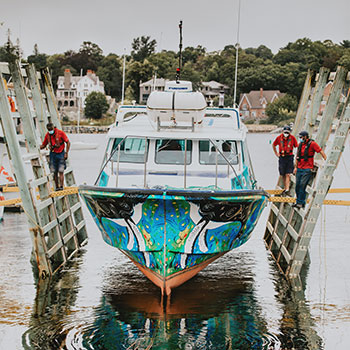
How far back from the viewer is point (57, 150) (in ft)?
51.5

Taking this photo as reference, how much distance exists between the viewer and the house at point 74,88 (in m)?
138

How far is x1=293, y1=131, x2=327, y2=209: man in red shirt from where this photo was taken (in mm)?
14217

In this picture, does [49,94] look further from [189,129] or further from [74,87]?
[74,87]

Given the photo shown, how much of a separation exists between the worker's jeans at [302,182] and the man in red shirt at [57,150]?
18.3 ft

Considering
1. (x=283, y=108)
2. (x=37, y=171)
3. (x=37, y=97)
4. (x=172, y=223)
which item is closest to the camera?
(x=172, y=223)

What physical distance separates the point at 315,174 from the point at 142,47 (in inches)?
5435

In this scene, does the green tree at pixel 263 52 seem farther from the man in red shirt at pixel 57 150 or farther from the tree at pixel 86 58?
the man in red shirt at pixel 57 150

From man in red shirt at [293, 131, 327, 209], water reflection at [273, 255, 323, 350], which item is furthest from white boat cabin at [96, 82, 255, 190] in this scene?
water reflection at [273, 255, 323, 350]

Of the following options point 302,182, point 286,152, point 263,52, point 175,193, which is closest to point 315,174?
point 286,152

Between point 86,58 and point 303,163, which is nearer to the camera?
point 303,163

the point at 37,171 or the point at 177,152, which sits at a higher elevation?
the point at 177,152

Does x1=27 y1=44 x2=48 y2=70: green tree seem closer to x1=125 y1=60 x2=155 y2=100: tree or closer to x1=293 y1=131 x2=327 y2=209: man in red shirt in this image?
x1=125 y1=60 x2=155 y2=100: tree

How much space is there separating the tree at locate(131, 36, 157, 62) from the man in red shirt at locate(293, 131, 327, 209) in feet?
444

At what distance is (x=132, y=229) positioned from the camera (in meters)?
13.0
